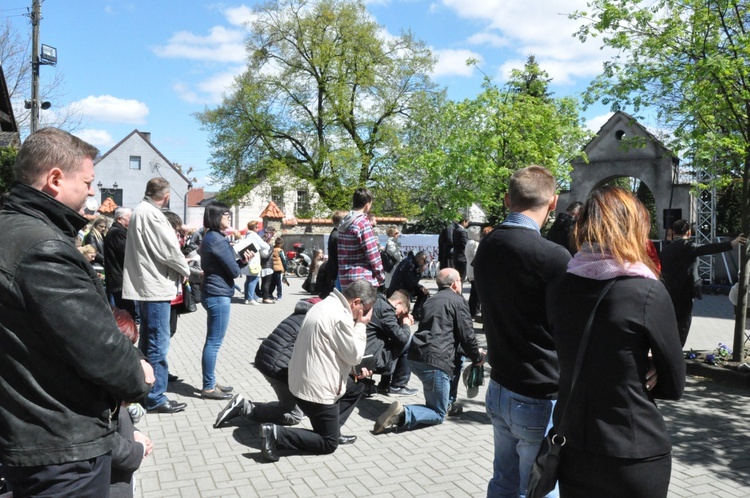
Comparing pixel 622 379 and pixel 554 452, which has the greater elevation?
pixel 622 379

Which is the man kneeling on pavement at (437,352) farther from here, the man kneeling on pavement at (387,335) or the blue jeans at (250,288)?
the blue jeans at (250,288)

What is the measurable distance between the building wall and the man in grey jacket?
55.1 meters

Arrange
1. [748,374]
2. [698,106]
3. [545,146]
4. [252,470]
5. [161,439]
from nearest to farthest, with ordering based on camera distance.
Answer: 1. [252,470]
2. [161,439]
3. [748,374]
4. [698,106]
5. [545,146]

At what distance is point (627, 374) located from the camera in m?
2.36

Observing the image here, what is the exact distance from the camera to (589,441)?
2410mm

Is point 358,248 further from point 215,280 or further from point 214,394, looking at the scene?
point 214,394

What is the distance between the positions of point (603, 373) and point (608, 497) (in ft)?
1.49

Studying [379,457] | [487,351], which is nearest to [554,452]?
[487,351]

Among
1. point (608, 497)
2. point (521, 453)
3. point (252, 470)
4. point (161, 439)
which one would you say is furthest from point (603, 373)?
point (161, 439)

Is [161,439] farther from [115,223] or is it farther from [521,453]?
[521,453]

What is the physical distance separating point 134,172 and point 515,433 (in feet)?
201

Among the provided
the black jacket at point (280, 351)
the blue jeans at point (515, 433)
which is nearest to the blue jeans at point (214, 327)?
the black jacket at point (280, 351)

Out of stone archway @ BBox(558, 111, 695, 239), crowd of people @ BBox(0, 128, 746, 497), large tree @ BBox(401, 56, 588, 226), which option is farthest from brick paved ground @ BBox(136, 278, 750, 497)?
stone archway @ BBox(558, 111, 695, 239)

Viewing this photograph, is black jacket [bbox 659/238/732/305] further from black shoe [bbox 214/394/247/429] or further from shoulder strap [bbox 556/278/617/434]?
shoulder strap [bbox 556/278/617/434]
